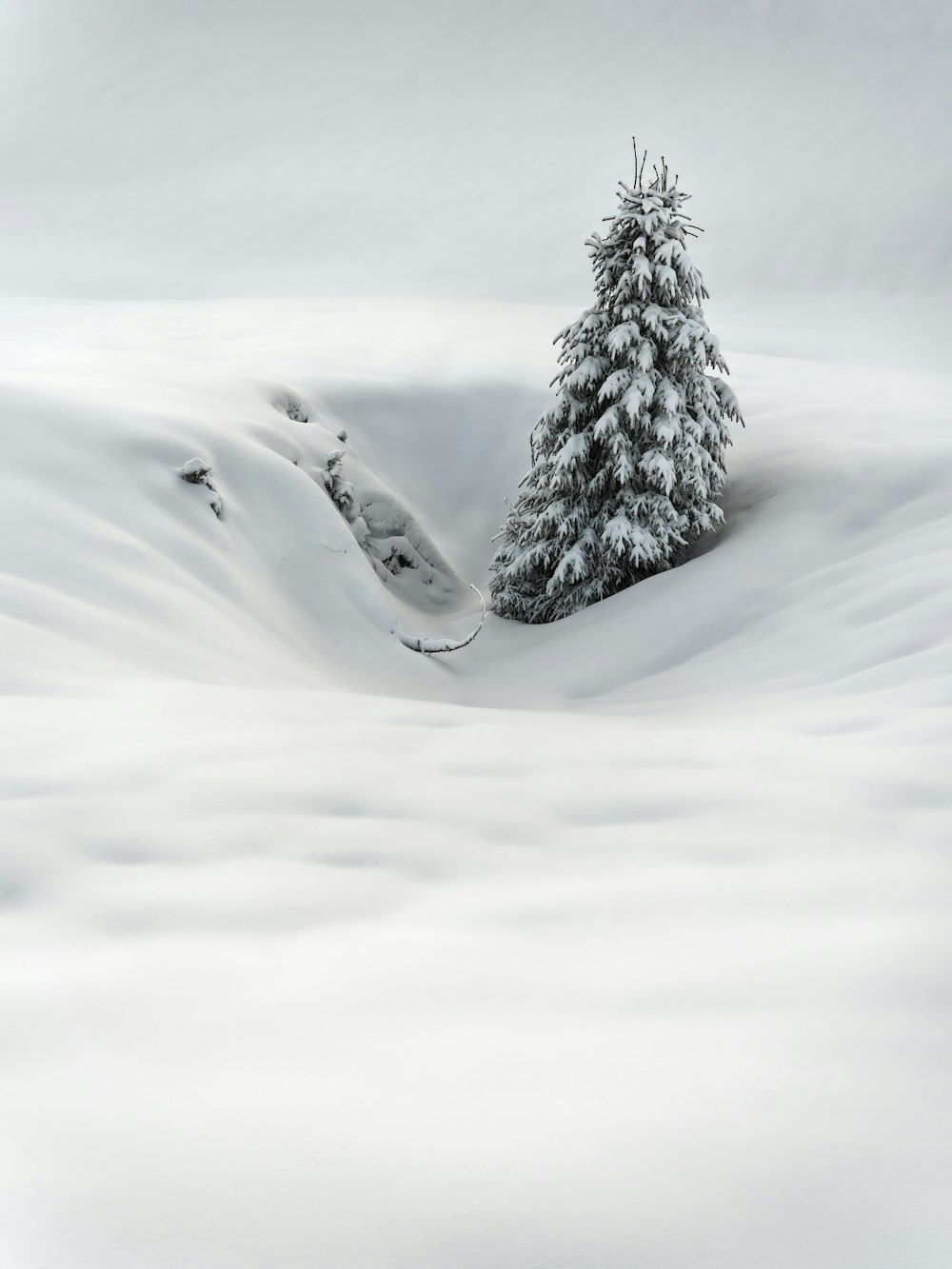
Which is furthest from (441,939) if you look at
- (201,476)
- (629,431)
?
(629,431)

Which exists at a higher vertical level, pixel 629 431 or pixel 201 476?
pixel 629 431

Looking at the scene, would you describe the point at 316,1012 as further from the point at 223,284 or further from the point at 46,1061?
the point at 223,284

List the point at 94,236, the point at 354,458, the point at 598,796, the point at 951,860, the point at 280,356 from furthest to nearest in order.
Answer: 1. the point at 94,236
2. the point at 280,356
3. the point at 354,458
4. the point at 598,796
5. the point at 951,860

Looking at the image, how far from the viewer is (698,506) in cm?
930

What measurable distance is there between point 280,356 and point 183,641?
32.7ft

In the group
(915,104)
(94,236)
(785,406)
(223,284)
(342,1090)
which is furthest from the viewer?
(915,104)

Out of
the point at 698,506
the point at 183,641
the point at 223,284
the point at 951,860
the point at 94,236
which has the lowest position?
the point at 951,860

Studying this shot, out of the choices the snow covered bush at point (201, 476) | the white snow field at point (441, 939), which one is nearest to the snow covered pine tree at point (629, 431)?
the white snow field at point (441, 939)

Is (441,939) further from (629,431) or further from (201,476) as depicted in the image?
(629,431)

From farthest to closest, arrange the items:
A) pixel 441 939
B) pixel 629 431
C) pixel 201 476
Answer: pixel 629 431 < pixel 201 476 < pixel 441 939

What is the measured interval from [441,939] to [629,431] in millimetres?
7426

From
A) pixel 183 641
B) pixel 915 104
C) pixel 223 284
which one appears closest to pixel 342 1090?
pixel 183 641

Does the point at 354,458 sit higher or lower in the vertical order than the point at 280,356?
lower

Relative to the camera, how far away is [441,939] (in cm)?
239
